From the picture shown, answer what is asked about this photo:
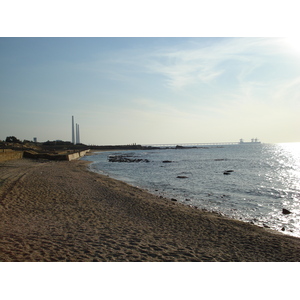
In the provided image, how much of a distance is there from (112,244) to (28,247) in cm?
209

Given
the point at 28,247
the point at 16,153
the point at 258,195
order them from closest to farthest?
the point at 28,247 < the point at 258,195 < the point at 16,153

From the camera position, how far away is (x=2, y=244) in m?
6.00

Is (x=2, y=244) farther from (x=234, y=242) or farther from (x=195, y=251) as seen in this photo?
(x=234, y=242)

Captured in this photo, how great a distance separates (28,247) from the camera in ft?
19.5

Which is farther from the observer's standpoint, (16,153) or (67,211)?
(16,153)

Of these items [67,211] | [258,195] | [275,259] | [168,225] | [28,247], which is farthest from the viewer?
[258,195]

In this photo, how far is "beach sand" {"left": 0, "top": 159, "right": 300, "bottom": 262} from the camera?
597 centimetres

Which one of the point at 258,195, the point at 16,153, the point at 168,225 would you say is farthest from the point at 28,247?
the point at 16,153

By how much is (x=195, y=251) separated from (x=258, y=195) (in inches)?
476

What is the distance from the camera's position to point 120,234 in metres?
7.59

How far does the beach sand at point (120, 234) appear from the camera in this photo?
19.6 feet

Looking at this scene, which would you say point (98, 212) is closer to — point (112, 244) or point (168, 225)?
point (168, 225)

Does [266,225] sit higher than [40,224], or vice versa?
[40,224]

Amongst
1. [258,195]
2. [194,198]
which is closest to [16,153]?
[194,198]
